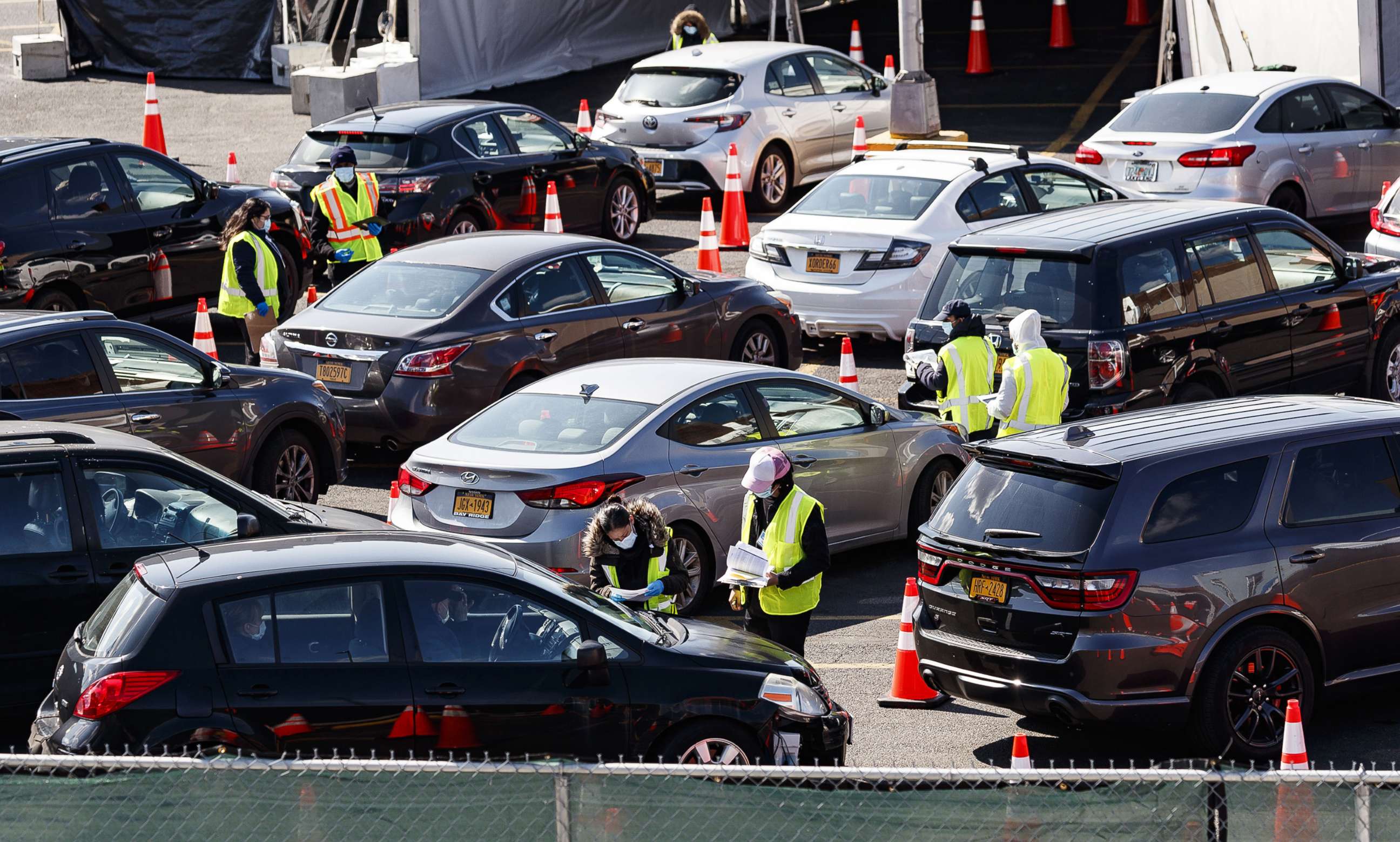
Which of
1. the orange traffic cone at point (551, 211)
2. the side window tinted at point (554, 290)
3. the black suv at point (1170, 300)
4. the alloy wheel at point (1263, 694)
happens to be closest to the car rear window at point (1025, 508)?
the alloy wheel at point (1263, 694)

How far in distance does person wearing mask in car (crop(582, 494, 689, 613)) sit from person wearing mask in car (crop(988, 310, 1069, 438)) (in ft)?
10.5

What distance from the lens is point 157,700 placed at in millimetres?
7098

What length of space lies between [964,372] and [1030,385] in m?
0.67

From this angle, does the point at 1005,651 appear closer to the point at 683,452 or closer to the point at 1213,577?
the point at 1213,577

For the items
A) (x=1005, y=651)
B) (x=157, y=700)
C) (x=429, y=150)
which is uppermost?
(x=429, y=150)

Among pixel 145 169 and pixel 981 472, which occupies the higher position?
pixel 145 169

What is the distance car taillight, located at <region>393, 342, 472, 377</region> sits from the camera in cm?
1340

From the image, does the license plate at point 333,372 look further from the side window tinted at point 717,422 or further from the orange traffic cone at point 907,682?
the orange traffic cone at point 907,682

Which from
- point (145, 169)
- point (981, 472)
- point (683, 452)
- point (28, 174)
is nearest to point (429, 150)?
point (145, 169)

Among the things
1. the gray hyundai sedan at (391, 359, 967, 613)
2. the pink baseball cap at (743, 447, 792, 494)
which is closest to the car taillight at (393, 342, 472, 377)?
the gray hyundai sedan at (391, 359, 967, 613)

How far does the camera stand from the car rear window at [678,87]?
21.4 m

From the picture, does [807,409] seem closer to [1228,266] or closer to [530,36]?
[1228,266]

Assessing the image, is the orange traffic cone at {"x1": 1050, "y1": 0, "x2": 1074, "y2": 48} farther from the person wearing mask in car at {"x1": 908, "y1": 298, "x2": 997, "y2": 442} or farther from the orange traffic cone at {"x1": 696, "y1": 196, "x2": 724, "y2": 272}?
the person wearing mask in car at {"x1": 908, "y1": 298, "x2": 997, "y2": 442}

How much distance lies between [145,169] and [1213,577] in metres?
11.1
